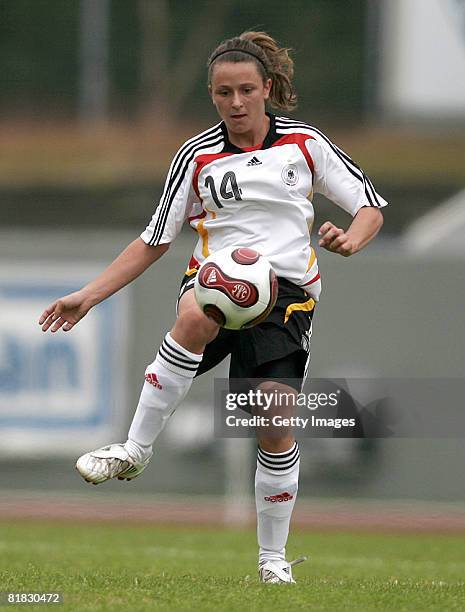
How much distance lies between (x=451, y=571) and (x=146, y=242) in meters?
3.85

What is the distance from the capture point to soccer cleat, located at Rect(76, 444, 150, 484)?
5805mm

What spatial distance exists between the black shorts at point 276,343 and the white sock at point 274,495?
0.36m

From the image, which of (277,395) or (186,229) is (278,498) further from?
(186,229)

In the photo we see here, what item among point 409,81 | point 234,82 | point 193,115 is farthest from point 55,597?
point 193,115

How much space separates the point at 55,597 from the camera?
545 cm

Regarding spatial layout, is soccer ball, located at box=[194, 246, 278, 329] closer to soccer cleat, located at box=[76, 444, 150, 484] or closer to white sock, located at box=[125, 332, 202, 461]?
white sock, located at box=[125, 332, 202, 461]

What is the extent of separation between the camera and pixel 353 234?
19.1ft

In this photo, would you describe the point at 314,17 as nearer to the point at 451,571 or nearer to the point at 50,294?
the point at 50,294

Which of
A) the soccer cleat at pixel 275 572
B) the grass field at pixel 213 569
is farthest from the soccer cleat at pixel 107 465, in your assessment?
the soccer cleat at pixel 275 572

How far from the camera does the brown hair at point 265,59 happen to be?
19.4 ft

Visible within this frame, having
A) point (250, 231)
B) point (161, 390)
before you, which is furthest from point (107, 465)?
point (250, 231)

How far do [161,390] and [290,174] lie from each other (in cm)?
108

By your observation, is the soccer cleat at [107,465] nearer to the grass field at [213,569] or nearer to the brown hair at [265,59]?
the grass field at [213,569]

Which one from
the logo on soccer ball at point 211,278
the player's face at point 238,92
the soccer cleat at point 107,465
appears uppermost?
the player's face at point 238,92
